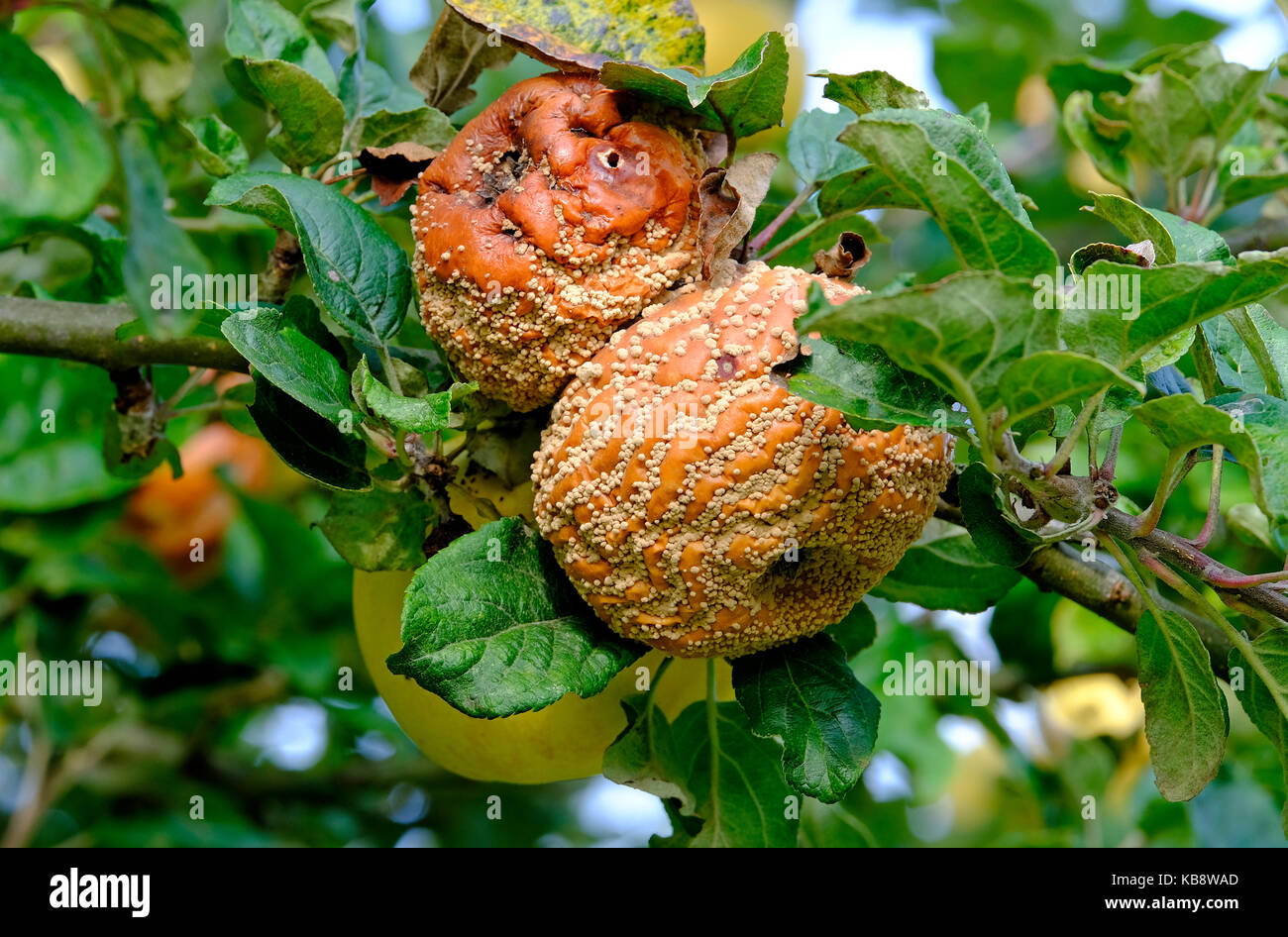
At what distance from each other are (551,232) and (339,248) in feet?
0.61

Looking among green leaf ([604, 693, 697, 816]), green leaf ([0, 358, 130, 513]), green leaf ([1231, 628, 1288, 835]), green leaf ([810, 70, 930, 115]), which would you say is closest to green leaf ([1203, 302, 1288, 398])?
green leaf ([1231, 628, 1288, 835])

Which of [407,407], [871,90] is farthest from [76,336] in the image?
[871,90]

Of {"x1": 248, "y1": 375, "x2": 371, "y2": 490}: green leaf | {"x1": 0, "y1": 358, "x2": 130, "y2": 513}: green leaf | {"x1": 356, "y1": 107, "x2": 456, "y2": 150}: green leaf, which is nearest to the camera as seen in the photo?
{"x1": 248, "y1": 375, "x2": 371, "y2": 490}: green leaf

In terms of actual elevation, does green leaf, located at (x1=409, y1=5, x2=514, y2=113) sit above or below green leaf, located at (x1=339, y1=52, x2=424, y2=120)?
below

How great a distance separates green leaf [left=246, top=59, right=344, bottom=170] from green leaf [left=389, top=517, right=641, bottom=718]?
14.7 inches

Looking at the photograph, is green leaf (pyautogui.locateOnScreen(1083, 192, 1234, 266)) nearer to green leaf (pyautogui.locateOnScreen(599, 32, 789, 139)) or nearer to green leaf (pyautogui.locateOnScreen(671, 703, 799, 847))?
green leaf (pyautogui.locateOnScreen(599, 32, 789, 139))

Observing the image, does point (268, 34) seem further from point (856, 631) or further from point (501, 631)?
point (856, 631)

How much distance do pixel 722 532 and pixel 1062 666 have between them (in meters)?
1.24

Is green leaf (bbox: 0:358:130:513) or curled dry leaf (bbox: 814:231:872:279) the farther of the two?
green leaf (bbox: 0:358:130:513)

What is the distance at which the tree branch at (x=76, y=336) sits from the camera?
3.31ft

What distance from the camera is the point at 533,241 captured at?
76cm

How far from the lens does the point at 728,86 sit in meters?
0.77

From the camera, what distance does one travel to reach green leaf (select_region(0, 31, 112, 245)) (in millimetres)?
790
